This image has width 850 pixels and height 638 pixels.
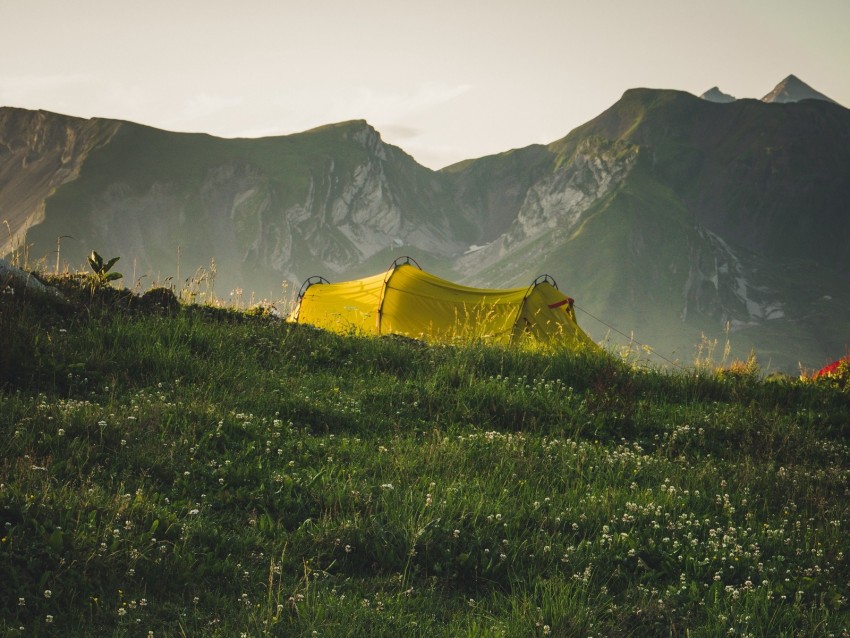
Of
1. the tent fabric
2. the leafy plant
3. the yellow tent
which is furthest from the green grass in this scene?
the yellow tent

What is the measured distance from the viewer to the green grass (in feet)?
14.9

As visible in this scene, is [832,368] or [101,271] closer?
[101,271]

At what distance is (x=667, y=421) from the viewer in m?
9.62

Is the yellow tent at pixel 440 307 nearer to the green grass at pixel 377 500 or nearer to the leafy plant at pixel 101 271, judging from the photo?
the leafy plant at pixel 101 271

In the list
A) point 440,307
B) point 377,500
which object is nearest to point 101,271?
point 377,500

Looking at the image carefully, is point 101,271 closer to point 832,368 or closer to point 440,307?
point 440,307

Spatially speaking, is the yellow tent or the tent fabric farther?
the yellow tent

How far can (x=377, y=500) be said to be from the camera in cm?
590

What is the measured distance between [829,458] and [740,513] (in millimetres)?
3055

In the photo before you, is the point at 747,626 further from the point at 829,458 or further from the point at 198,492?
the point at 829,458

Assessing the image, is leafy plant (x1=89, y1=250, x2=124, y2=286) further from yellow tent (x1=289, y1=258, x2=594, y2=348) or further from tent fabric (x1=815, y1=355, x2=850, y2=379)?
tent fabric (x1=815, y1=355, x2=850, y2=379)

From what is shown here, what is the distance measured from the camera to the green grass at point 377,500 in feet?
14.9

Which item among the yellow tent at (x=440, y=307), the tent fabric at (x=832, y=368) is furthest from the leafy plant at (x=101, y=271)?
the tent fabric at (x=832, y=368)

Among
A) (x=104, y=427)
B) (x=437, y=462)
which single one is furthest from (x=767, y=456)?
(x=104, y=427)
